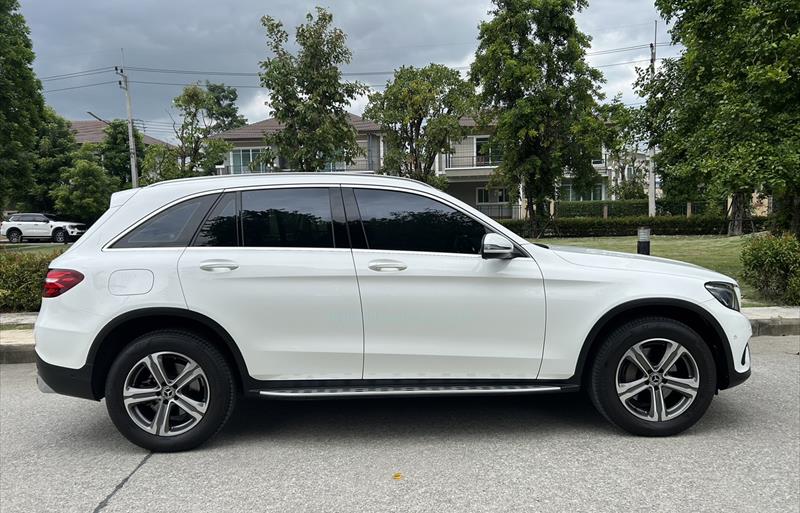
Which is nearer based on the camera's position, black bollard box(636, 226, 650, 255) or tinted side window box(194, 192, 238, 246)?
tinted side window box(194, 192, 238, 246)

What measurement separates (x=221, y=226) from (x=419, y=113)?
2218 cm

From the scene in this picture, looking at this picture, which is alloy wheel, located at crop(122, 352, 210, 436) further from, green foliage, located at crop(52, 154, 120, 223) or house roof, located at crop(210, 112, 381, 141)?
house roof, located at crop(210, 112, 381, 141)

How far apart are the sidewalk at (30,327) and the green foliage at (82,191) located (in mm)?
25102

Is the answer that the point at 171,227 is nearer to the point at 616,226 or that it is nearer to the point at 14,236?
the point at 616,226

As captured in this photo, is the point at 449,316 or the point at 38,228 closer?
the point at 449,316

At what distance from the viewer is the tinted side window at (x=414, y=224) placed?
3.78m

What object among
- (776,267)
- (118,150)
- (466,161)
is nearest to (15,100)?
(118,150)

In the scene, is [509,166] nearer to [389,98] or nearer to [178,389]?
[389,98]

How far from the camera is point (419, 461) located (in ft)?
11.6

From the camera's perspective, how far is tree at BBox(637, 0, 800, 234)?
26.5ft

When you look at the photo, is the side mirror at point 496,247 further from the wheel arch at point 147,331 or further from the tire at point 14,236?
the tire at point 14,236

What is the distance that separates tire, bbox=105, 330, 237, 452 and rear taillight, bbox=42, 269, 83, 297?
546mm

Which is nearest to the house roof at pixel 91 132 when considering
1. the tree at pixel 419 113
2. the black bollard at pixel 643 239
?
the tree at pixel 419 113

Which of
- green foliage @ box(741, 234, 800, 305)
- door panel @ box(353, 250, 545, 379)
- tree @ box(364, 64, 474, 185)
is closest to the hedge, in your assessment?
tree @ box(364, 64, 474, 185)
